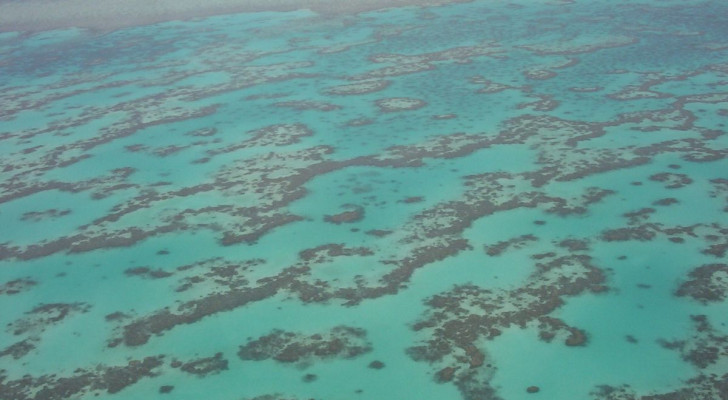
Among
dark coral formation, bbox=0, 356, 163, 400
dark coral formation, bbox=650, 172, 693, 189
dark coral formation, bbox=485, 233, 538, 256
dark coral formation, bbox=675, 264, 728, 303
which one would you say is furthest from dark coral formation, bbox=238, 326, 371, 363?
dark coral formation, bbox=650, 172, 693, 189

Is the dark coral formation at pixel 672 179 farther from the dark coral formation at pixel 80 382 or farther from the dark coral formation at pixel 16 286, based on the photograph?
the dark coral formation at pixel 16 286

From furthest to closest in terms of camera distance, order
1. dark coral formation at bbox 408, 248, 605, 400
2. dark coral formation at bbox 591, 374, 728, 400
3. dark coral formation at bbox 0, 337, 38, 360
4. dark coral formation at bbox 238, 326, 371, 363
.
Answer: dark coral formation at bbox 0, 337, 38, 360 → dark coral formation at bbox 238, 326, 371, 363 → dark coral formation at bbox 408, 248, 605, 400 → dark coral formation at bbox 591, 374, 728, 400

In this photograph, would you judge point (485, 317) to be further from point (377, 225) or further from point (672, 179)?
point (672, 179)

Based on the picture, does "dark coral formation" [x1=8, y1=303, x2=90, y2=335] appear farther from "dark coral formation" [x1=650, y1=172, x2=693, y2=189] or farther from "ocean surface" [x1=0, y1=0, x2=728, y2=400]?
"dark coral formation" [x1=650, y1=172, x2=693, y2=189]

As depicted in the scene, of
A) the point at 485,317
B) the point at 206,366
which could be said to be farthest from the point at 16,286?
the point at 485,317

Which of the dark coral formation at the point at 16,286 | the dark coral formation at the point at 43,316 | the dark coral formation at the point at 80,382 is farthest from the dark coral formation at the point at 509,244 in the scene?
the dark coral formation at the point at 16,286

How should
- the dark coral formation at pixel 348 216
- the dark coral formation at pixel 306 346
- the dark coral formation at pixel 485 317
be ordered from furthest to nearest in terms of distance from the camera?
the dark coral formation at pixel 348 216
the dark coral formation at pixel 306 346
the dark coral formation at pixel 485 317

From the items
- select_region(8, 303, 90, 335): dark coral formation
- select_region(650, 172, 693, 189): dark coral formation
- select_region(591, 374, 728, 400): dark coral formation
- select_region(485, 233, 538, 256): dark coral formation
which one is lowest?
select_region(591, 374, 728, 400): dark coral formation

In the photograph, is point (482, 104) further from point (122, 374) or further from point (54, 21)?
point (54, 21)
